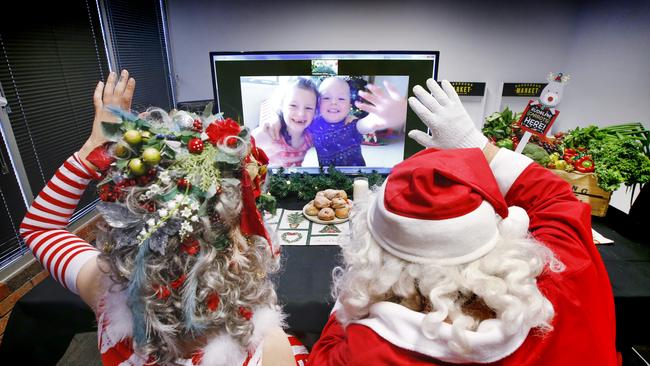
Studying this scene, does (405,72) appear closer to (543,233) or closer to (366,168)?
(366,168)

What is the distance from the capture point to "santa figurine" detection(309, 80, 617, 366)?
1.86ft

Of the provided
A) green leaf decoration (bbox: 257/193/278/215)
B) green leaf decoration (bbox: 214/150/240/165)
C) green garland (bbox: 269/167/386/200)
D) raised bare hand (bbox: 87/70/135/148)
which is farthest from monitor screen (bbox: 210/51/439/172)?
green leaf decoration (bbox: 214/150/240/165)

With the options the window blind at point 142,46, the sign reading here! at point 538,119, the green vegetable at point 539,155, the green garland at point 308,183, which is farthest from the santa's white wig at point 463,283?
the window blind at point 142,46

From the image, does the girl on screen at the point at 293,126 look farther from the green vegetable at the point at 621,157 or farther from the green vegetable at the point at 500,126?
the green vegetable at the point at 621,157

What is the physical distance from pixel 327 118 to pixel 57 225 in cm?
146

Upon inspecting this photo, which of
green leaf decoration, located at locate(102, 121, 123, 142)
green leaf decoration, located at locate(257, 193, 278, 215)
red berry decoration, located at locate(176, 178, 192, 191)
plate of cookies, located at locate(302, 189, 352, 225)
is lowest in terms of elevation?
plate of cookies, located at locate(302, 189, 352, 225)

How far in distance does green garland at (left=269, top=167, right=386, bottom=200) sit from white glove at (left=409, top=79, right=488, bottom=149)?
93 centimetres

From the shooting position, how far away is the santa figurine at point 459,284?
565 mm

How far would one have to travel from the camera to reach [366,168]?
2.16 m

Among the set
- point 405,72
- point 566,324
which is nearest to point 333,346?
point 566,324

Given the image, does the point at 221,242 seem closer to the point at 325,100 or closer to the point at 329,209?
the point at 329,209

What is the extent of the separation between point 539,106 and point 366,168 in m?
1.03

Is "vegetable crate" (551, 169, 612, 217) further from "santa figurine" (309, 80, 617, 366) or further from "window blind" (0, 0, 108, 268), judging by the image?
"window blind" (0, 0, 108, 268)

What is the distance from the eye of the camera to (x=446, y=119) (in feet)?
3.26
